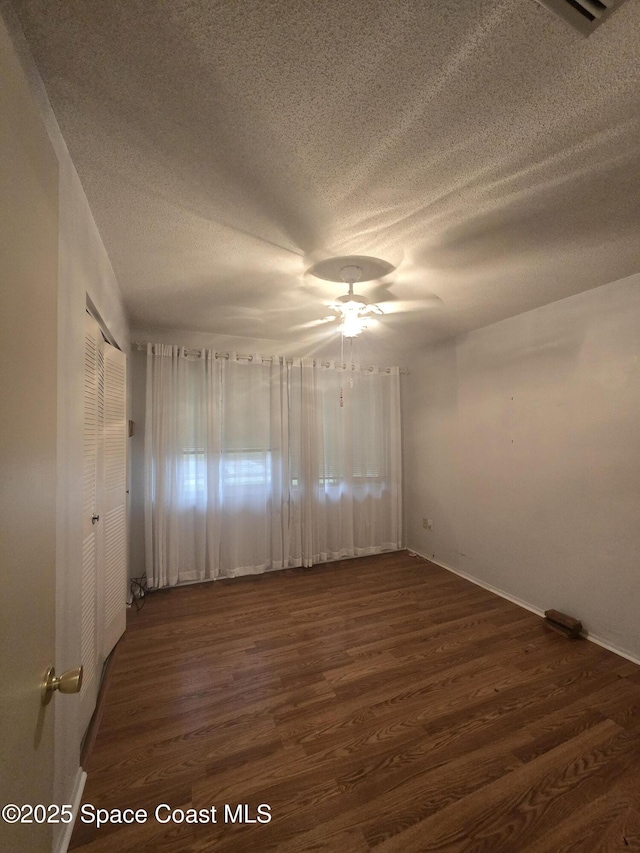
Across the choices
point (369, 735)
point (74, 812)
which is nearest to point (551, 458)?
point (369, 735)

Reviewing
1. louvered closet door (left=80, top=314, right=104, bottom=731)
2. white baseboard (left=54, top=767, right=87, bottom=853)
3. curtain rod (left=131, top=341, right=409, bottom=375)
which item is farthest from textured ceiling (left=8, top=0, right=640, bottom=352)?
Result: white baseboard (left=54, top=767, right=87, bottom=853)

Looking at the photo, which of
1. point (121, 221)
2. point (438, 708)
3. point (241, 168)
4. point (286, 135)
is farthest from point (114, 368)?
point (438, 708)

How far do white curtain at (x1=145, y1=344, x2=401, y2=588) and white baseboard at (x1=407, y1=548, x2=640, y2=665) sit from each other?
0.54m

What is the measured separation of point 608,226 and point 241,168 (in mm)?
1746

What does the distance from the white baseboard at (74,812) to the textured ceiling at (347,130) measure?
235 cm

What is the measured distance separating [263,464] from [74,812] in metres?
2.54

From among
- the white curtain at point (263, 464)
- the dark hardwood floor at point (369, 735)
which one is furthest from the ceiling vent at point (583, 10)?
the white curtain at point (263, 464)

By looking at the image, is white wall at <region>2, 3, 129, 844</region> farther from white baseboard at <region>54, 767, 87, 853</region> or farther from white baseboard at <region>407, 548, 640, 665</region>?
white baseboard at <region>407, 548, 640, 665</region>

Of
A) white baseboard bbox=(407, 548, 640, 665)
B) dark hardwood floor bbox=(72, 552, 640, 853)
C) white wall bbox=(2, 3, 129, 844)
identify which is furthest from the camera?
white baseboard bbox=(407, 548, 640, 665)

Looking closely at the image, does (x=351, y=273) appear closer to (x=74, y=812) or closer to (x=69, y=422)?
(x=69, y=422)

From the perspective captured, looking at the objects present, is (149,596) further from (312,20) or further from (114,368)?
(312,20)

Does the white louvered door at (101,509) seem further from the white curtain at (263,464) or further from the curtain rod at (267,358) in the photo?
the curtain rod at (267,358)

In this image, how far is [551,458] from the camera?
104 inches

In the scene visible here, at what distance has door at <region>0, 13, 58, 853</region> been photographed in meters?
0.49
